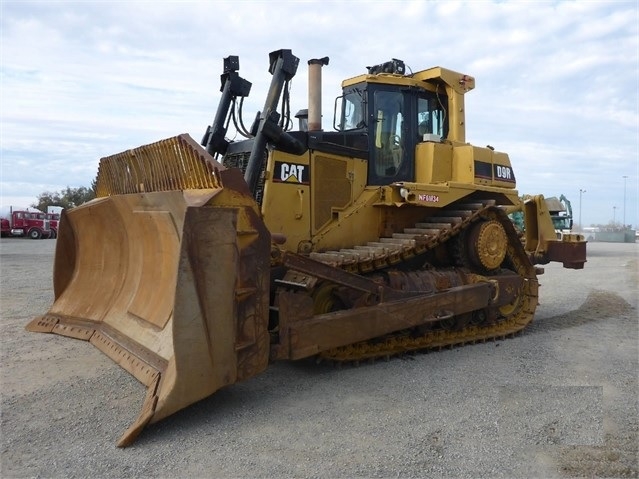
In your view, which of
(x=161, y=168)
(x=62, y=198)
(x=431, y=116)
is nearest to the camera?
(x=161, y=168)

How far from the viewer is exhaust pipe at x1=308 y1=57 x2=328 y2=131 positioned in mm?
6355

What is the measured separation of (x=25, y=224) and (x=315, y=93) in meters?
34.7

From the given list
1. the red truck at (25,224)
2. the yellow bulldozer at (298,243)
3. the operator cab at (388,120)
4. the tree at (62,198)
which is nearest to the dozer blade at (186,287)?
the yellow bulldozer at (298,243)

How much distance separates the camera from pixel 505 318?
283 inches

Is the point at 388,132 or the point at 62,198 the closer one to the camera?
the point at 388,132

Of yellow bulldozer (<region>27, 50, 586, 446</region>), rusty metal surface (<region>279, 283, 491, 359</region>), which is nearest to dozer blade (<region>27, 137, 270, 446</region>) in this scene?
yellow bulldozer (<region>27, 50, 586, 446</region>)

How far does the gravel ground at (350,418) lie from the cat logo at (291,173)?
1.92m

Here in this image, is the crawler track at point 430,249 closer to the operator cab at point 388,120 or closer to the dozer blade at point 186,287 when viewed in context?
the operator cab at point 388,120

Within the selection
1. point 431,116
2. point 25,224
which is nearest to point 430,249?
point 431,116

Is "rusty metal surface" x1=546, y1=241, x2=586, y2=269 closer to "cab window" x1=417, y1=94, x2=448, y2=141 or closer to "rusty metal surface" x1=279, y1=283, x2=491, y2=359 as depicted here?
"rusty metal surface" x1=279, y1=283, x2=491, y2=359

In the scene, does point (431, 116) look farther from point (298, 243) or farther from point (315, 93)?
point (298, 243)

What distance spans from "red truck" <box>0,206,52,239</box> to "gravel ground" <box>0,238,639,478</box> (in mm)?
32748

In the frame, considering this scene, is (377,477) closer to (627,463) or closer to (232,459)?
(232,459)

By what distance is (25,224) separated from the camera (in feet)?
116
